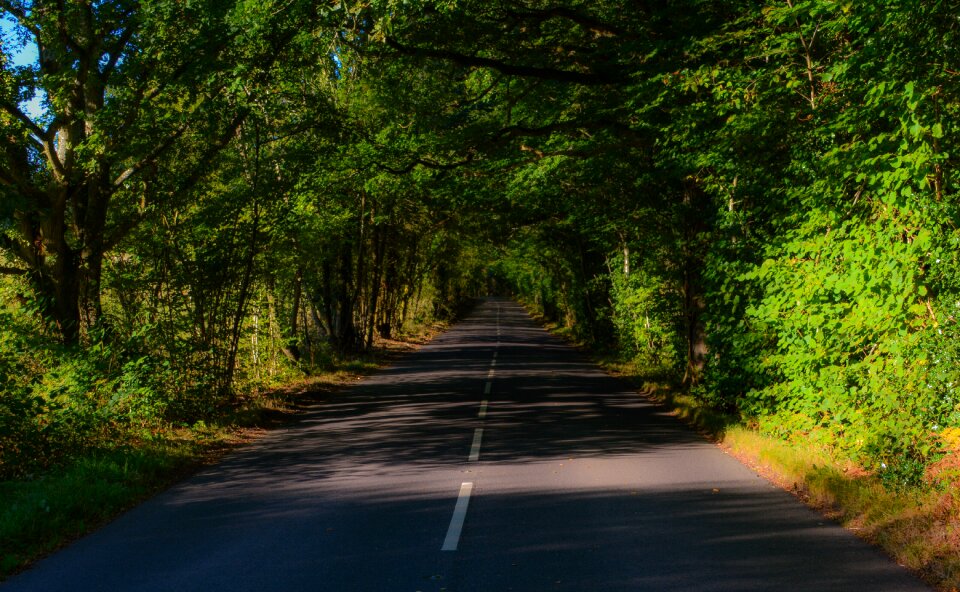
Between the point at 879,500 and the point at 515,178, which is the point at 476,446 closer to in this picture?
the point at 879,500

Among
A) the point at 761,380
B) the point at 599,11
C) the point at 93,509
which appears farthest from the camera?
the point at 599,11

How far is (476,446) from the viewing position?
11328 millimetres

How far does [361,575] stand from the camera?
18.9ft

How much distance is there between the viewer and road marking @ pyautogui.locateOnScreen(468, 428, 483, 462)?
10406mm

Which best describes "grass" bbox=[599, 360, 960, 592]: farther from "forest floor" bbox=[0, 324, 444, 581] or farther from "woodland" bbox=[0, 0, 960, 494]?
"forest floor" bbox=[0, 324, 444, 581]

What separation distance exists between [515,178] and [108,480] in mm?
13099

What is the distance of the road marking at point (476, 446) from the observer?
10.4 meters

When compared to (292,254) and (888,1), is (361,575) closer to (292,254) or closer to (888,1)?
(888,1)

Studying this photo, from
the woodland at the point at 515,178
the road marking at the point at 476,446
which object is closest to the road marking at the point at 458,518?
the road marking at the point at 476,446

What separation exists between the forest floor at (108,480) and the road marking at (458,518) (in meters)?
→ 3.42

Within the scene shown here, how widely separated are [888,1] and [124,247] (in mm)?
14657

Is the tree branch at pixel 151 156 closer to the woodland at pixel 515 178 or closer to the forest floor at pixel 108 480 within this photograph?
the woodland at pixel 515 178

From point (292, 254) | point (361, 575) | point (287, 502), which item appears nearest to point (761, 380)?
point (287, 502)

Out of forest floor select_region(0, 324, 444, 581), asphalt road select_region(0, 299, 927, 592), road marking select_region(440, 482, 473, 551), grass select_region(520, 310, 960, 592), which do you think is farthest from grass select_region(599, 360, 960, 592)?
forest floor select_region(0, 324, 444, 581)
